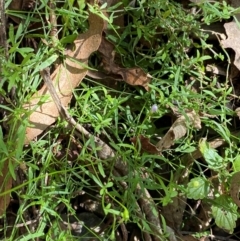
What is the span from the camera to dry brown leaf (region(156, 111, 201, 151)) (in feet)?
4.85

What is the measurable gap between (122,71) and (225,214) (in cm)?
54

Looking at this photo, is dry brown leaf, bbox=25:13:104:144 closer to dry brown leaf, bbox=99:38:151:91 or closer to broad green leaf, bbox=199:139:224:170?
dry brown leaf, bbox=99:38:151:91

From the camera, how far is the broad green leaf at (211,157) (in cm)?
147

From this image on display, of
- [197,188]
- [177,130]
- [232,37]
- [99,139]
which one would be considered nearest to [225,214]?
[197,188]

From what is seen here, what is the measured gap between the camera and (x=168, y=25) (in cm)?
150

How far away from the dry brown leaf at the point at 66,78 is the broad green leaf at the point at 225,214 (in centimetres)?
55

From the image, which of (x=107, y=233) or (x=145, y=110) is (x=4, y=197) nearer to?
(x=107, y=233)

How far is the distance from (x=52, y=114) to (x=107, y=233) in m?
0.39

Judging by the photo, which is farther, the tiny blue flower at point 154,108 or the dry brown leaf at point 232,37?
the dry brown leaf at point 232,37

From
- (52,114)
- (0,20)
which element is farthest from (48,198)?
Answer: (0,20)

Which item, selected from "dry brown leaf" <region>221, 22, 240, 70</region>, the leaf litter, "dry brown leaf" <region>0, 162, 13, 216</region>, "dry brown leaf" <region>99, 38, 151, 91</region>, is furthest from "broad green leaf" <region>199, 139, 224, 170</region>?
"dry brown leaf" <region>0, 162, 13, 216</region>

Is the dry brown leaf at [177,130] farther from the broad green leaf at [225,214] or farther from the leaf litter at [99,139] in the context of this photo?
the broad green leaf at [225,214]

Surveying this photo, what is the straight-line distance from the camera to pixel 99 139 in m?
1.44

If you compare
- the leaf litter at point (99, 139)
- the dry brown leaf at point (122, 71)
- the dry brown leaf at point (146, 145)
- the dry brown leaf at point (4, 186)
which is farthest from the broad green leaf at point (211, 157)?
the dry brown leaf at point (4, 186)
